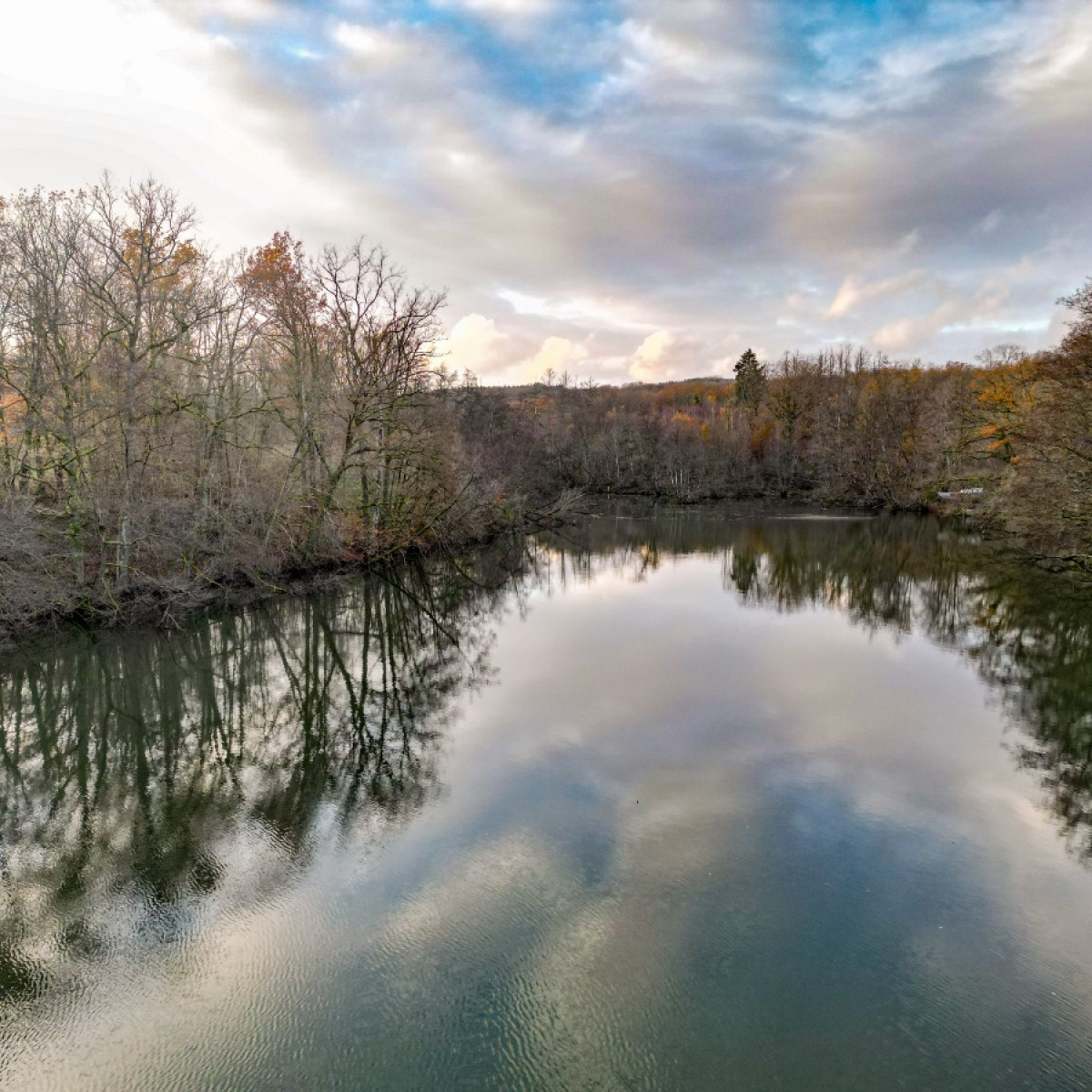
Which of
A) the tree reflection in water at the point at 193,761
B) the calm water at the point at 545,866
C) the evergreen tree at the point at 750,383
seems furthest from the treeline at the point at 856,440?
the tree reflection in water at the point at 193,761

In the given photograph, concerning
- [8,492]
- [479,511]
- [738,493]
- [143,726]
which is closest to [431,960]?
[143,726]

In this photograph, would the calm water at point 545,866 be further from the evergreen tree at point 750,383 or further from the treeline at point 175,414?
the evergreen tree at point 750,383

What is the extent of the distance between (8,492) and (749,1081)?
54.6ft

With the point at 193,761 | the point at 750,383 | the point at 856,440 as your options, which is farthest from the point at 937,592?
the point at 750,383

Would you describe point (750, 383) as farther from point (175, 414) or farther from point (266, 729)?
point (266, 729)

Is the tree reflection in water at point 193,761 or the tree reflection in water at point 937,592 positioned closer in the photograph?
the tree reflection in water at point 193,761

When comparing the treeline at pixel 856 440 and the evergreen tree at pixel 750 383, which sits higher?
the evergreen tree at pixel 750 383

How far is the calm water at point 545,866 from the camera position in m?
4.52

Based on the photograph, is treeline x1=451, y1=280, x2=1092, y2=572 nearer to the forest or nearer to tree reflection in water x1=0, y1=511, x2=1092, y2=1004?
the forest

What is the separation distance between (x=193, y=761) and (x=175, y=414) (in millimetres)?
11058

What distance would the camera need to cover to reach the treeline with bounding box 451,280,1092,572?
2045 cm

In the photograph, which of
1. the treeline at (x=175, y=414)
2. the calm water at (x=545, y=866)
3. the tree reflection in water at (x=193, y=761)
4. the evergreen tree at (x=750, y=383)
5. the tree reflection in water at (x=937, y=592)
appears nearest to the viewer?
the calm water at (x=545, y=866)

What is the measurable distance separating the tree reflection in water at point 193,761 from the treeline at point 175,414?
229 cm

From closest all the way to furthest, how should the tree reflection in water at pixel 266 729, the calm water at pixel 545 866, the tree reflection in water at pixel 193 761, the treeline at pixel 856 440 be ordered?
the calm water at pixel 545 866, the tree reflection in water at pixel 193 761, the tree reflection in water at pixel 266 729, the treeline at pixel 856 440
